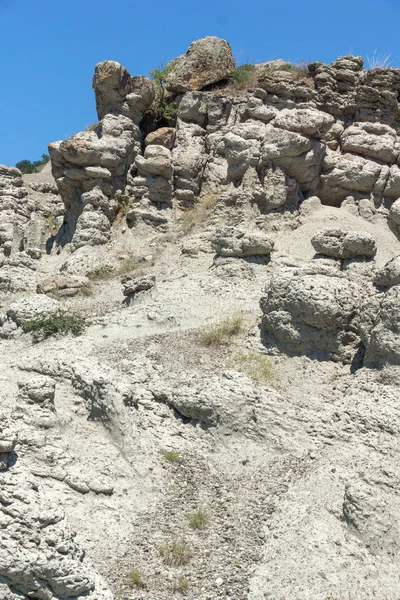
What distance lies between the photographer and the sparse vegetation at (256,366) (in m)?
10.6

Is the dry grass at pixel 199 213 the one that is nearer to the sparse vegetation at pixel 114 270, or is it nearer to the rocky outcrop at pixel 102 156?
the sparse vegetation at pixel 114 270

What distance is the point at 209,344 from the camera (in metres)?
11.5

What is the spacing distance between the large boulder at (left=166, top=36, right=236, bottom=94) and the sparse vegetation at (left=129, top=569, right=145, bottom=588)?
14191mm

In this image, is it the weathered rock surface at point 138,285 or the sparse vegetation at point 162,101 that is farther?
the sparse vegetation at point 162,101

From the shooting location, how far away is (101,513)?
788 cm

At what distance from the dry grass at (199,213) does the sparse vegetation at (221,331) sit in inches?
187

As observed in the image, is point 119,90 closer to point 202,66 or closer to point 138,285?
point 202,66

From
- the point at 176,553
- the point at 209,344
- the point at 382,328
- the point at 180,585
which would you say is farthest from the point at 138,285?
the point at 180,585

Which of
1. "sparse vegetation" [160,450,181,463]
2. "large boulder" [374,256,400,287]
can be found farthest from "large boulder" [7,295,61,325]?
"large boulder" [374,256,400,287]

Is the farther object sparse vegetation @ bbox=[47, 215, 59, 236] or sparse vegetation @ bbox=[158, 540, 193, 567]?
sparse vegetation @ bbox=[47, 215, 59, 236]

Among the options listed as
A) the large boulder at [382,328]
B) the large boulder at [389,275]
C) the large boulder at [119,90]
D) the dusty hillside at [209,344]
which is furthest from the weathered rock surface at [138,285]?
the large boulder at [119,90]

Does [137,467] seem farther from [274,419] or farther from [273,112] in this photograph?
[273,112]

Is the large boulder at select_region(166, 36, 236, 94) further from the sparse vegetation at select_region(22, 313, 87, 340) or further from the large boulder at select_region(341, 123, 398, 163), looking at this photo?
the sparse vegetation at select_region(22, 313, 87, 340)

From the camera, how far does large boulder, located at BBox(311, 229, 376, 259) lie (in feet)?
41.7
